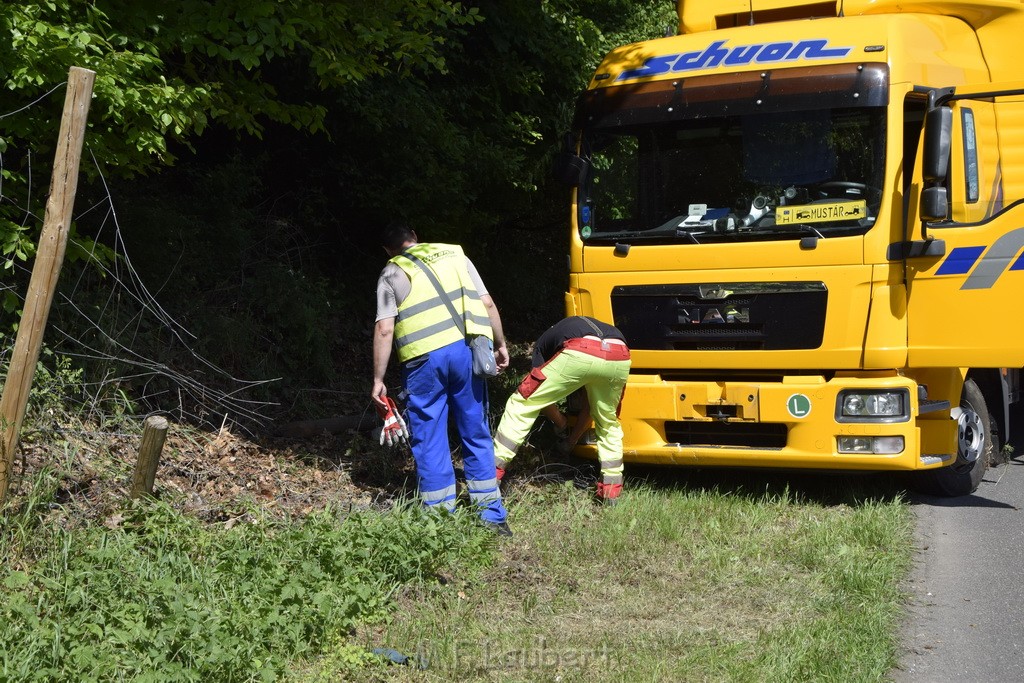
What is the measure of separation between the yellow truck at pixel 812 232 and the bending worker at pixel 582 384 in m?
0.34

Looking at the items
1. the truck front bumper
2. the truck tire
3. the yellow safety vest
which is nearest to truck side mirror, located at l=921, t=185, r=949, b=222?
the truck front bumper

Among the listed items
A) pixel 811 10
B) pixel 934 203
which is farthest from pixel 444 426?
pixel 811 10

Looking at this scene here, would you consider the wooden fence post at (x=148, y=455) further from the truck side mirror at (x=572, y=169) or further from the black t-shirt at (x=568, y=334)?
the truck side mirror at (x=572, y=169)

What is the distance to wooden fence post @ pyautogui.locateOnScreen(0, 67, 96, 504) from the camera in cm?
491

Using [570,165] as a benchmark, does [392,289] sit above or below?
below

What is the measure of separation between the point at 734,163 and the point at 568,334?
1574mm

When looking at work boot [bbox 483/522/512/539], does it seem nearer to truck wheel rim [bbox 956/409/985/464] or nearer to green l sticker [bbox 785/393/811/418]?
green l sticker [bbox 785/393/811/418]

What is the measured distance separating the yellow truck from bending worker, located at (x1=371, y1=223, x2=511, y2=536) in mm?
1462

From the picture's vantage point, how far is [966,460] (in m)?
7.68

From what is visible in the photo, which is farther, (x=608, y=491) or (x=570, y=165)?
(x=570, y=165)

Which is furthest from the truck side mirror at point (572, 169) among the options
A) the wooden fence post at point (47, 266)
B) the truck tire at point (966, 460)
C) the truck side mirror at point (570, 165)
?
the wooden fence post at point (47, 266)

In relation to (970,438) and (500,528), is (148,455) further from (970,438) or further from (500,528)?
(970,438)

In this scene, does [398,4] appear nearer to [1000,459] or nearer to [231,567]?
[231,567]

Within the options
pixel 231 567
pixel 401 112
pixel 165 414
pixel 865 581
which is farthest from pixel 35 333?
pixel 401 112
